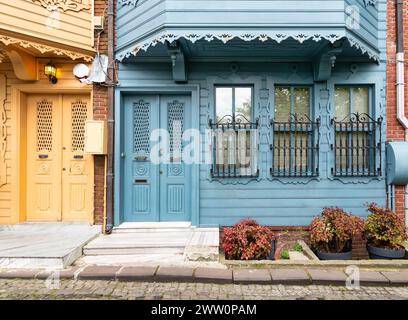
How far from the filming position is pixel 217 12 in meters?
4.45

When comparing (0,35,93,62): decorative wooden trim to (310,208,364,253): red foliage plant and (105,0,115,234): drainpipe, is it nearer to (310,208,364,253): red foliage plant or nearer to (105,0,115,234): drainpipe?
(105,0,115,234): drainpipe

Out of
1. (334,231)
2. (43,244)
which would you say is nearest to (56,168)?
(43,244)

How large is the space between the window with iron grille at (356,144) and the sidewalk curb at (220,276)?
76.3 inches

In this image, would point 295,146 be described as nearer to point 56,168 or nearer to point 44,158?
point 56,168

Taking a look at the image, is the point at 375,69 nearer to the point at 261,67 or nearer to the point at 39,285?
the point at 261,67

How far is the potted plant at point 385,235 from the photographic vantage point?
14.6ft

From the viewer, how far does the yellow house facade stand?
5070mm

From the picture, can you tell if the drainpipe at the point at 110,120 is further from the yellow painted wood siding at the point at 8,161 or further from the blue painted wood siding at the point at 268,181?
the yellow painted wood siding at the point at 8,161

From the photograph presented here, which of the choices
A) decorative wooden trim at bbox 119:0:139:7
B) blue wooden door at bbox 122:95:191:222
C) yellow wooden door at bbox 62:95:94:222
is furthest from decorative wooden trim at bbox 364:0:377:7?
yellow wooden door at bbox 62:95:94:222

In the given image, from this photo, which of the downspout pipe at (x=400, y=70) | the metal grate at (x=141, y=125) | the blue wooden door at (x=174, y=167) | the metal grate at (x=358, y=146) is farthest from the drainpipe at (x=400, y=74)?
the metal grate at (x=141, y=125)

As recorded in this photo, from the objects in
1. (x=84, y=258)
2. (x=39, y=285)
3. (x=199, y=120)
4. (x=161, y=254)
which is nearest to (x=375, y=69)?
(x=199, y=120)

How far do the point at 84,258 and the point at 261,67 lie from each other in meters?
4.37

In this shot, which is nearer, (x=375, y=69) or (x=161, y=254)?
(x=161, y=254)

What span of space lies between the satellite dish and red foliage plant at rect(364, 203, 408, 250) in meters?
5.45
